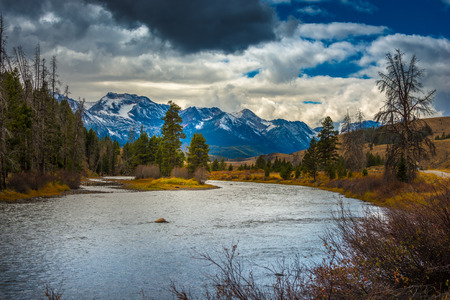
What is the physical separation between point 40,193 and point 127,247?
25.9m

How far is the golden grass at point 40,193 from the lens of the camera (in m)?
28.6

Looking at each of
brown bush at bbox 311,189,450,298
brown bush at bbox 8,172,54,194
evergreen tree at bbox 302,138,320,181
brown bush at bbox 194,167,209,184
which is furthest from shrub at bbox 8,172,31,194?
evergreen tree at bbox 302,138,320,181

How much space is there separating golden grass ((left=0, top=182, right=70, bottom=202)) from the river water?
20.4ft

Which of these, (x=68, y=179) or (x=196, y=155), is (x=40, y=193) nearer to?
(x=68, y=179)

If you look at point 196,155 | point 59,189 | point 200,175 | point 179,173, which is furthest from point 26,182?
point 196,155

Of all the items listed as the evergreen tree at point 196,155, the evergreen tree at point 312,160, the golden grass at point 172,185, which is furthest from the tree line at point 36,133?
the evergreen tree at point 312,160

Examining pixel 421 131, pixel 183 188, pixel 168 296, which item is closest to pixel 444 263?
pixel 168 296

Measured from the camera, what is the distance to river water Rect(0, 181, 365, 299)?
9.16 meters

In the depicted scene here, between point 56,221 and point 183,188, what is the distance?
33610 mm

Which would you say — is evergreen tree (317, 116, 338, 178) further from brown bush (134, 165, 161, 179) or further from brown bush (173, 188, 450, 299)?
brown bush (173, 188, 450, 299)

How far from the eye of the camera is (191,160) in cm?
6775

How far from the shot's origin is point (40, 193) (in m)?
34.0

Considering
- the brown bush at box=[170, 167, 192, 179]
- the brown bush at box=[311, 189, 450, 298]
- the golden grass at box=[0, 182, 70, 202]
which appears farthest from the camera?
the brown bush at box=[170, 167, 192, 179]

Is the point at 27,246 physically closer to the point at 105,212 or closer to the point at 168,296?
the point at 168,296
